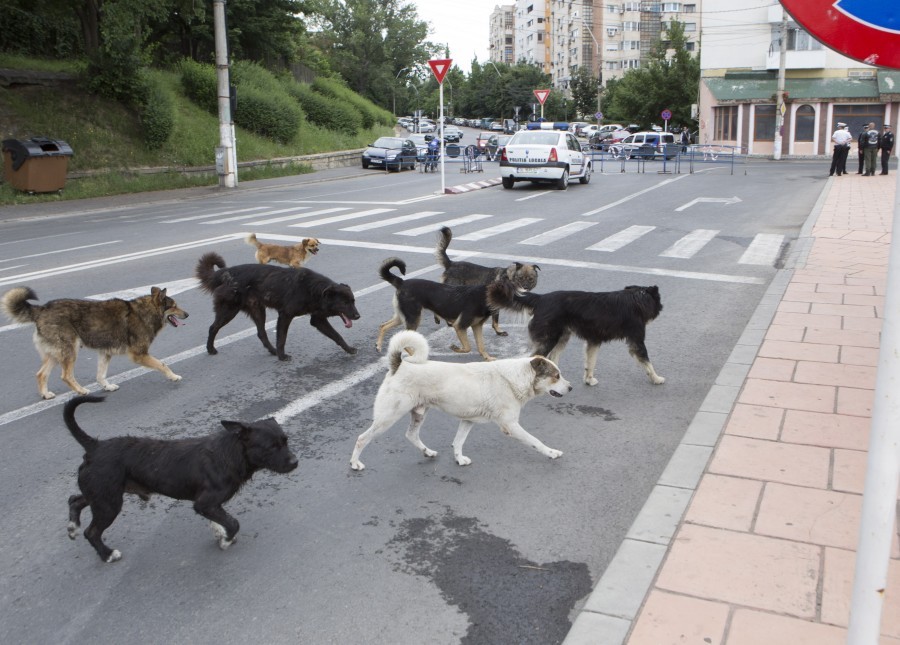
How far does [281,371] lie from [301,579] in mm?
3677

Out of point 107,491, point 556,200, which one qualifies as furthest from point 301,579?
point 556,200

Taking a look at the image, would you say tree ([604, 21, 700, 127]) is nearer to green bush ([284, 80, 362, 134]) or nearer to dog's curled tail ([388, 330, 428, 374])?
green bush ([284, 80, 362, 134])

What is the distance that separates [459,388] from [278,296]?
3.11 meters

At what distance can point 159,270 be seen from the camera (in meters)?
11.9

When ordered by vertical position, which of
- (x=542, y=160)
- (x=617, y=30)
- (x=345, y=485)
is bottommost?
(x=345, y=485)

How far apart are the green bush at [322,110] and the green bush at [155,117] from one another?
1429cm

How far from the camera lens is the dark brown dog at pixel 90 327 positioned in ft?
21.1

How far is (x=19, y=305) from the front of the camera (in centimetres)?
631

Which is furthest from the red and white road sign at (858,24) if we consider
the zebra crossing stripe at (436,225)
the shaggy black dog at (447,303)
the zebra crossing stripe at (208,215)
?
the zebra crossing stripe at (208,215)

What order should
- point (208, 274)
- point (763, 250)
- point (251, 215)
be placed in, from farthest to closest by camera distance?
point (251, 215) < point (763, 250) < point (208, 274)

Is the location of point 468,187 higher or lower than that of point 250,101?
lower

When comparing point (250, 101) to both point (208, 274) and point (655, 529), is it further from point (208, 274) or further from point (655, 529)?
point (655, 529)

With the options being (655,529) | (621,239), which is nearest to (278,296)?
(655,529)

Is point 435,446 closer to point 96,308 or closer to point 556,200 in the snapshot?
point 96,308
